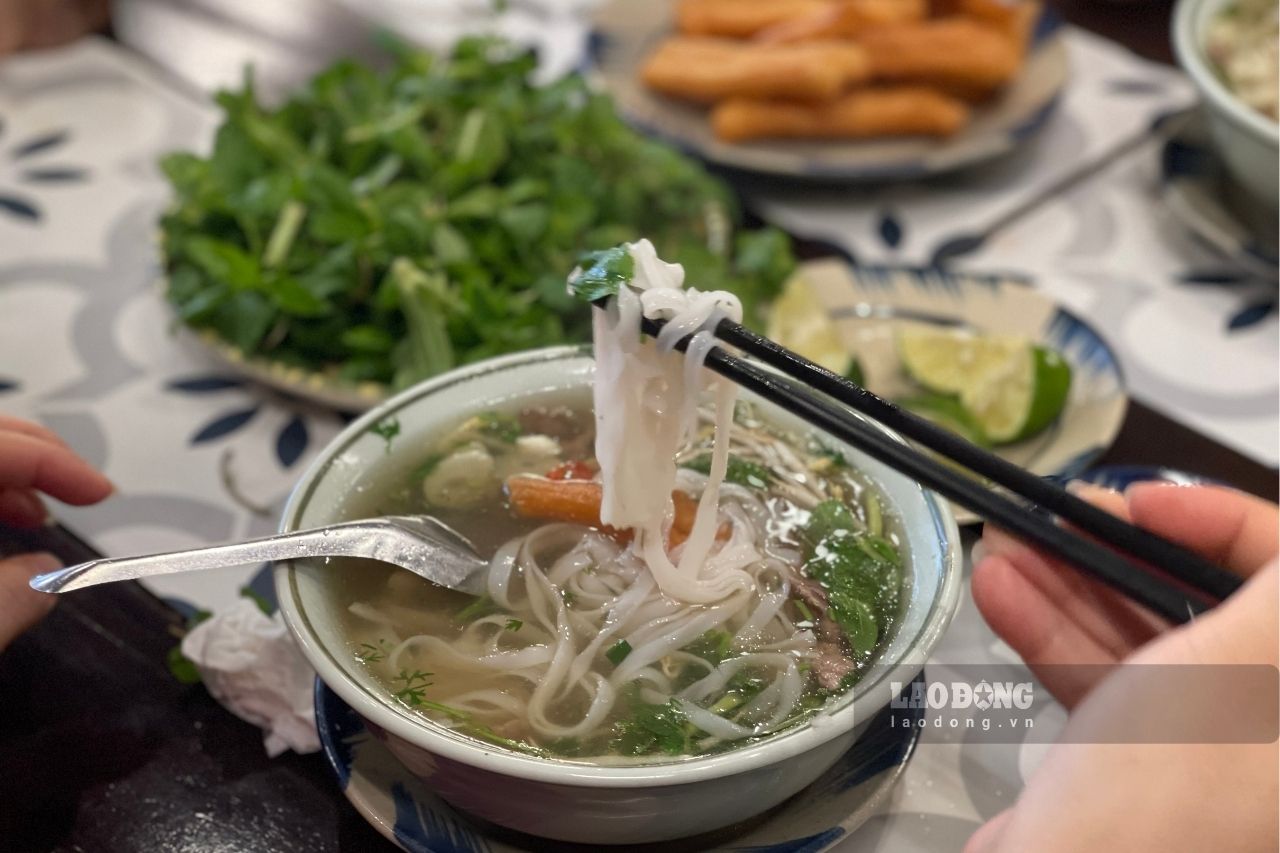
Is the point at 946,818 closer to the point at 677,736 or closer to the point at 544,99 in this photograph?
the point at 677,736

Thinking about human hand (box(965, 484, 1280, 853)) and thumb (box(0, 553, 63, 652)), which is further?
thumb (box(0, 553, 63, 652))

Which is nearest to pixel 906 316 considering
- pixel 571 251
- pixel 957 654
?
pixel 571 251

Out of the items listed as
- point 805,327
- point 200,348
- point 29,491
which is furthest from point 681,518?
point 200,348

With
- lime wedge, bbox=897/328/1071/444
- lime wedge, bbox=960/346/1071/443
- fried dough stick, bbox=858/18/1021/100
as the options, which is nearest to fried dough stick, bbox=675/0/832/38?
fried dough stick, bbox=858/18/1021/100

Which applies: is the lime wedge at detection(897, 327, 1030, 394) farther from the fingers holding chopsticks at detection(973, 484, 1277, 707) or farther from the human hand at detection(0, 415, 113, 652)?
the human hand at detection(0, 415, 113, 652)

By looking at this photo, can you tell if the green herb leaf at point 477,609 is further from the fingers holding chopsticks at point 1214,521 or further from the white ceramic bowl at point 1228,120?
the white ceramic bowl at point 1228,120

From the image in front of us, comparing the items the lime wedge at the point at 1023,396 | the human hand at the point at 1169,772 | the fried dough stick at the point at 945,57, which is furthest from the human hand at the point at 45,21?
the human hand at the point at 1169,772
